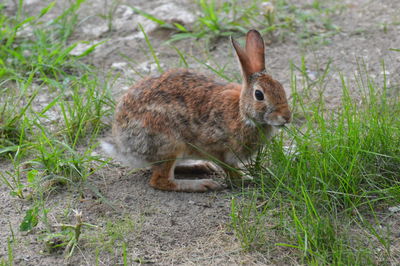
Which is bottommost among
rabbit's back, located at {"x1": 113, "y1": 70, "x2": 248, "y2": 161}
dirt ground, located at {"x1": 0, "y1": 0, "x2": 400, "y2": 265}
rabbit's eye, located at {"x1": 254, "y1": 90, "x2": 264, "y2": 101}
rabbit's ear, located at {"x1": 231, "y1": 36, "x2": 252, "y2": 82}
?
dirt ground, located at {"x1": 0, "y1": 0, "x2": 400, "y2": 265}

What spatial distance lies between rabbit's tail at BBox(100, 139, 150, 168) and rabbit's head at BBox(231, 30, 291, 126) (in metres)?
0.86

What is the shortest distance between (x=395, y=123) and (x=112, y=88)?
107 inches

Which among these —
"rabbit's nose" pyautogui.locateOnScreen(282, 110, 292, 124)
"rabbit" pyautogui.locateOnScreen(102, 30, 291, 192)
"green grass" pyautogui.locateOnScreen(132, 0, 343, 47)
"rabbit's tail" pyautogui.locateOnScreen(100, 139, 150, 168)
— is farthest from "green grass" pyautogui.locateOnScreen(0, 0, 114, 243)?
"rabbit's nose" pyautogui.locateOnScreen(282, 110, 292, 124)

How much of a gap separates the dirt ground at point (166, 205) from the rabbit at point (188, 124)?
213 mm

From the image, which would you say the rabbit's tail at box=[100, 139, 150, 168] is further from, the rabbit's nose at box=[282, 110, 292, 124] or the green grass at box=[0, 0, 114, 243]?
the rabbit's nose at box=[282, 110, 292, 124]

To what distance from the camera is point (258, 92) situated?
13.5 feet

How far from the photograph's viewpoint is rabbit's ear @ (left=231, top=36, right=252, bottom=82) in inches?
163

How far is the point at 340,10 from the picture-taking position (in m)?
6.97

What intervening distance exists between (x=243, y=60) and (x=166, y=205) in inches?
46.4

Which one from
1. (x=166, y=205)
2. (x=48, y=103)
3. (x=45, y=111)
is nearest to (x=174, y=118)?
(x=166, y=205)

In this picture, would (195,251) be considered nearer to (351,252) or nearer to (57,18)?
(351,252)

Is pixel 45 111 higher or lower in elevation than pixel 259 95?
lower

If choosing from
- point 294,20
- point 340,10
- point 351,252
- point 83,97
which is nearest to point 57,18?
point 83,97

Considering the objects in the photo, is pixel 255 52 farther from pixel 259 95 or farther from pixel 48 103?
pixel 48 103
